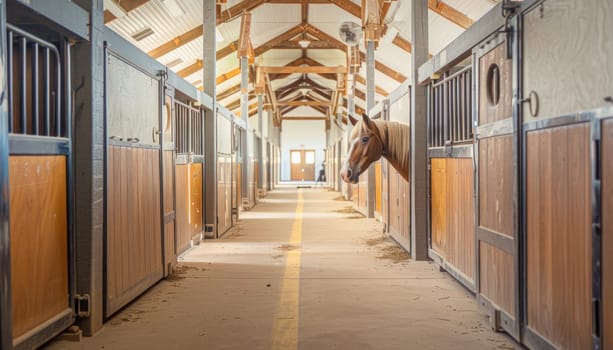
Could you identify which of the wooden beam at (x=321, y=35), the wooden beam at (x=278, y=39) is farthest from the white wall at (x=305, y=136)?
the wooden beam at (x=321, y=35)

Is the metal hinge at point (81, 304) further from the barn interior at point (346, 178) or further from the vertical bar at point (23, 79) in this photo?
the vertical bar at point (23, 79)

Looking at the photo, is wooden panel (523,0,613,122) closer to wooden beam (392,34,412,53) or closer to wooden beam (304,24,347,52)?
wooden beam (392,34,412,53)

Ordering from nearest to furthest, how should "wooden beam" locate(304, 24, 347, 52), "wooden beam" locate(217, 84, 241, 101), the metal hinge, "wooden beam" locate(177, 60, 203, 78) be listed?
the metal hinge → "wooden beam" locate(177, 60, 203, 78) → "wooden beam" locate(304, 24, 347, 52) → "wooden beam" locate(217, 84, 241, 101)

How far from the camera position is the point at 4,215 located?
2.50m

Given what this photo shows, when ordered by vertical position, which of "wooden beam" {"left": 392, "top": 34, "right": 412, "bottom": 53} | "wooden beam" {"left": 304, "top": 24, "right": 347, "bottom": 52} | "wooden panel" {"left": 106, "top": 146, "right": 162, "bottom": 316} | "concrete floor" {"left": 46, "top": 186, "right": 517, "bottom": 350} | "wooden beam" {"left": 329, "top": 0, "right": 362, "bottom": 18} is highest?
"wooden beam" {"left": 304, "top": 24, "right": 347, "bottom": 52}

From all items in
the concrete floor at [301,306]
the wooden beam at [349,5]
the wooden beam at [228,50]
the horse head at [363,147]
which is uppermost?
the wooden beam at [349,5]

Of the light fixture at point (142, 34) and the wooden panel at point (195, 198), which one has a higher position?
the light fixture at point (142, 34)

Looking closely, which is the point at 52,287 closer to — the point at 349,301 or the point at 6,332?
the point at 6,332

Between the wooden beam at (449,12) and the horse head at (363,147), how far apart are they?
6473 mm

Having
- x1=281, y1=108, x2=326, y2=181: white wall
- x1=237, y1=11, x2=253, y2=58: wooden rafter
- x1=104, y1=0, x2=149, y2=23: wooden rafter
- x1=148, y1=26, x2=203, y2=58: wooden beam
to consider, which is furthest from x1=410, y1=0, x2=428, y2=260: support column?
x1=281, y1=108, x2=326, y2=181: white wall

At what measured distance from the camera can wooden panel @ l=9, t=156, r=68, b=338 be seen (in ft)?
9.04

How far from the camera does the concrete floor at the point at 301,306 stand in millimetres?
3351

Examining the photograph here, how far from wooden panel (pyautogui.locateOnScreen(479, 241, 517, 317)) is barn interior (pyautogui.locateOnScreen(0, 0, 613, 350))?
0.02 metres

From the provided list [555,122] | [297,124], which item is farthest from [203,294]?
[297,124]
